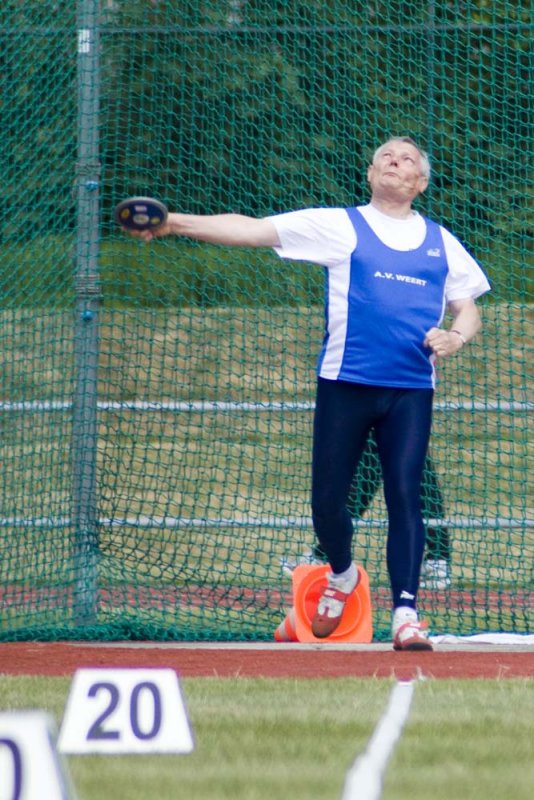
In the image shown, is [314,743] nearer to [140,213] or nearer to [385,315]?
[140,213]

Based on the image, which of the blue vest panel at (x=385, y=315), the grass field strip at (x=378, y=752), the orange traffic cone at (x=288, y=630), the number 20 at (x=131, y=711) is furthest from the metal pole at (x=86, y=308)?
the number 20 at (x=131, y=711)

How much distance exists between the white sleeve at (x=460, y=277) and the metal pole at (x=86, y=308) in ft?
6.26

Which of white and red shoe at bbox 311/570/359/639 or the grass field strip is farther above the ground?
white and red shoe at bbox 311/570/359/639

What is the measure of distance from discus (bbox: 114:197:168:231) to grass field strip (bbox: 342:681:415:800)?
182 centimetres

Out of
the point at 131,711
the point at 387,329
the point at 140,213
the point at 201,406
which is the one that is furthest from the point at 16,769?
the point at 201,406

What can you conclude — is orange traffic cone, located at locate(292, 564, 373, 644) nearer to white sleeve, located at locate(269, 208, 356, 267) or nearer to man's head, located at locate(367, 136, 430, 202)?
white sleeve, located at locate(269, 208, 356, 267)

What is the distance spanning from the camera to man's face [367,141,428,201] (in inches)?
229

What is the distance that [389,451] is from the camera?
583 cm

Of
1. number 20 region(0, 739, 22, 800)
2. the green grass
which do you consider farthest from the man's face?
number 20 region(0, 739, 22, 800)

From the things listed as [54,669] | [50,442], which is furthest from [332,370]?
[50,442]

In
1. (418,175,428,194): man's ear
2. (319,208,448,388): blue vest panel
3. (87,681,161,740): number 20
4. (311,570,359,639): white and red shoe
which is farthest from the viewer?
(311,570,359,639): white and red shoe

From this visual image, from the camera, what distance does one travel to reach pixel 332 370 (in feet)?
18.9

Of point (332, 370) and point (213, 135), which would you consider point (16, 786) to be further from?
point (213, 135)

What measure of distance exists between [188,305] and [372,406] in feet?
9.79
